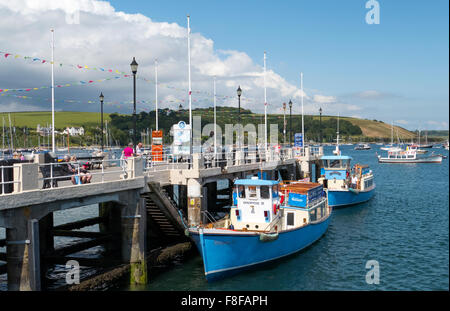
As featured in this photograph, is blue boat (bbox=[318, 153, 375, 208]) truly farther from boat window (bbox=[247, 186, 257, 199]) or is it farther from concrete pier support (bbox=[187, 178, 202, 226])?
concrete pier support (bbox=[187, 178, 202, 226])

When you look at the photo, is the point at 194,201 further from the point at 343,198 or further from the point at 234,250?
the point at 343,198

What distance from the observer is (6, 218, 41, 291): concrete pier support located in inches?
601

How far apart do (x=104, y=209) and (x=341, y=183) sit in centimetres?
2609

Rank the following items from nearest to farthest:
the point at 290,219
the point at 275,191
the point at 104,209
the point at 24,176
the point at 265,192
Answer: the point at 24,176
the point at 265,192
the point at 275,191
the point at 290,219
the point at 104,209

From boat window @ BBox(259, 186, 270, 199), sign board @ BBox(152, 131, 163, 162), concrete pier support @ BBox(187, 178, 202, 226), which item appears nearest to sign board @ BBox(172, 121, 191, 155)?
sign board @ BBox(152, 131, 163, 162)

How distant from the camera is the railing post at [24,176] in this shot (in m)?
15.8

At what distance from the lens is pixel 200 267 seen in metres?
25.5

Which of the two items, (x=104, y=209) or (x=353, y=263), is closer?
(x=353, y=263)

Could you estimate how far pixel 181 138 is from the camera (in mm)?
31453

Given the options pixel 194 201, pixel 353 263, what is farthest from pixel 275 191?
pixel 353 263

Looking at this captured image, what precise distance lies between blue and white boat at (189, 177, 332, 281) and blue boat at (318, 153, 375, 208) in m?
14.7

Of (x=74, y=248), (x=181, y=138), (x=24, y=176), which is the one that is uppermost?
(x=181, y=138)

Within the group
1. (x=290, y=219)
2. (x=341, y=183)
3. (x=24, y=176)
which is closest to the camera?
(x=24, y=176)
